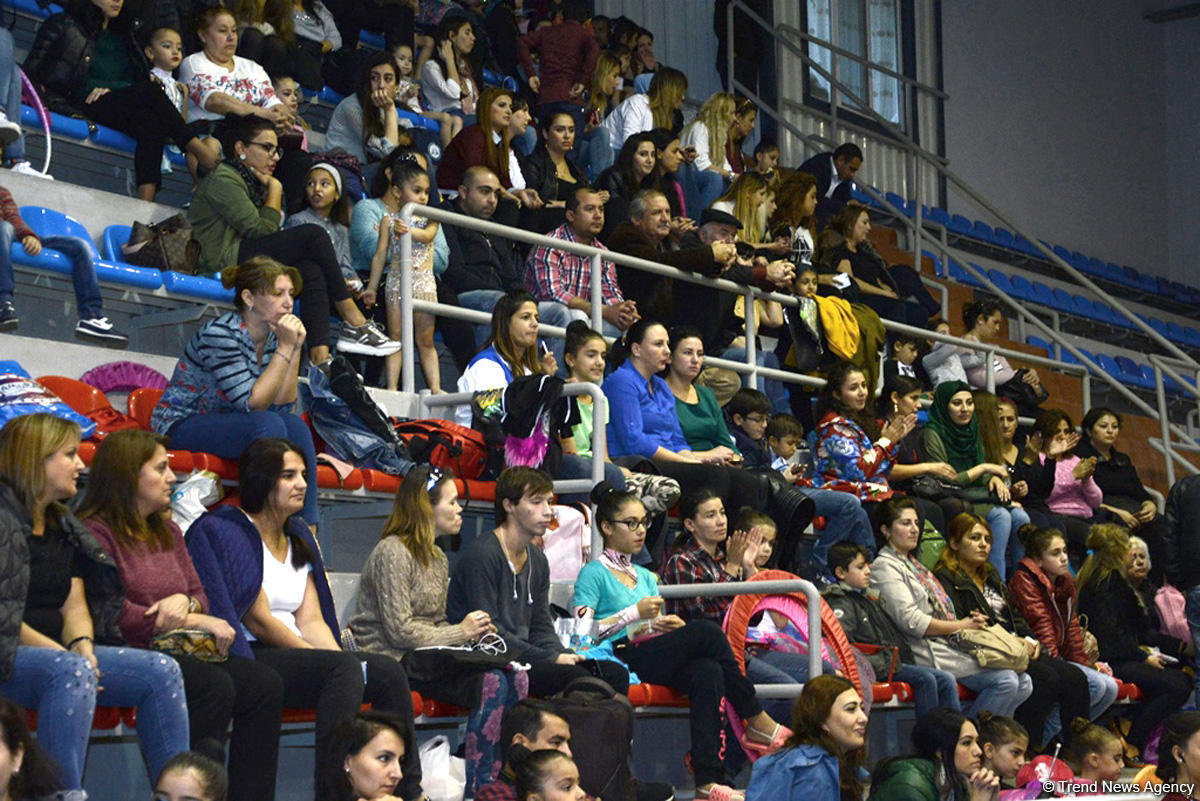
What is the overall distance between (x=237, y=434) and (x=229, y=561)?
639 mm

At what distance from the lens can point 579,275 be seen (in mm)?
8000

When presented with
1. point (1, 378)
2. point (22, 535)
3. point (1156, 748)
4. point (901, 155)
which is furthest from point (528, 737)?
point (901, 155)

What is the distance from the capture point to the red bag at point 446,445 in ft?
19.9

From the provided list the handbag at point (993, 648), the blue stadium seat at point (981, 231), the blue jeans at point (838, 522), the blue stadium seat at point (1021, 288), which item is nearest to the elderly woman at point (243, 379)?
the blue jeans at point (838, 522)

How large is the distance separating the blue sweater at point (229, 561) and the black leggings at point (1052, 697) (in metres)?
4.13

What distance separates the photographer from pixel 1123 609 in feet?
28.2

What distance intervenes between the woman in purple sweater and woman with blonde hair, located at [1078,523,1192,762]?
5351 mm

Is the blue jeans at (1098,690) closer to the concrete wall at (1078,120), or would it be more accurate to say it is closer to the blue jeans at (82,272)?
the blue jeans at (82,272)

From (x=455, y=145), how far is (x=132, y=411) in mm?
3612

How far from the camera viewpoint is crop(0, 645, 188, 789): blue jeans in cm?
388

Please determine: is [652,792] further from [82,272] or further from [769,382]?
[769,382]

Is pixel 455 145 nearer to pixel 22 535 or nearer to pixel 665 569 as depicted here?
pixel 665 569

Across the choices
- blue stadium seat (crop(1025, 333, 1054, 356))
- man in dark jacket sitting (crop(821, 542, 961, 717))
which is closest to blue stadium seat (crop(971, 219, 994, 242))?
blue stadium seat (crop(1025, 333, 1054, 356))

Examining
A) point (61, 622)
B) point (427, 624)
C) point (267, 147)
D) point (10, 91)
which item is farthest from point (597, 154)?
point (61, 622)
